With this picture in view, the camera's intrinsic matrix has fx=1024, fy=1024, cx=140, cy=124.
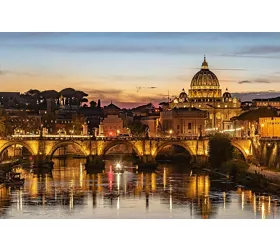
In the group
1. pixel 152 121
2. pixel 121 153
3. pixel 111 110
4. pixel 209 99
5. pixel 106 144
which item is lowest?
pixel 121 153

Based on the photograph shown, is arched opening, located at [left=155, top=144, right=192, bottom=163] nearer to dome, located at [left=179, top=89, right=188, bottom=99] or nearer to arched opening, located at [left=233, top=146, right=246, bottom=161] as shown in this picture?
arched opening, located at [left=233, top=146, right=246, bottom=161]

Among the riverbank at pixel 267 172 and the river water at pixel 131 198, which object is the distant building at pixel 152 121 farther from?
the riverbank at pixel 267 172

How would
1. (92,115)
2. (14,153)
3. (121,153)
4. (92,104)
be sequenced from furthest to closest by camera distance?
(92,104)
(92,115)
(121,153)
(14,153)

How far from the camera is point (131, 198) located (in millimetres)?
20656

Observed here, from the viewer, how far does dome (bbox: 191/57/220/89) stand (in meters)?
61.1

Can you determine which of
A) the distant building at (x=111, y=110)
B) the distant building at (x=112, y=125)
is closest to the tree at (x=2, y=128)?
the distant building at (x=112, y=125)

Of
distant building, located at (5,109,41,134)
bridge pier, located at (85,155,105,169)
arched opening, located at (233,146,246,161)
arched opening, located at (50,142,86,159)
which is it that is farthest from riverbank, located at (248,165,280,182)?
arched opening, located at (50,142,86,159)

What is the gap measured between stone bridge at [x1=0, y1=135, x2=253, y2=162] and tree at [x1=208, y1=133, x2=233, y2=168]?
1.47 metres

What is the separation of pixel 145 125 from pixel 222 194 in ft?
97.7

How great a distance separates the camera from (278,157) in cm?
2552

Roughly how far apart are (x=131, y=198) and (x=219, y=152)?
26.6 ft

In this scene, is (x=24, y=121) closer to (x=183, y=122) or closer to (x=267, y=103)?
(x=183, y=122)

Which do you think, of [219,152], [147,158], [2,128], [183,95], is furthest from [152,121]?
[219,152]

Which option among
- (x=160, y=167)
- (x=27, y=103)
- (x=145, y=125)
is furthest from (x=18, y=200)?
(x=27, y=103)
